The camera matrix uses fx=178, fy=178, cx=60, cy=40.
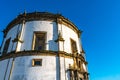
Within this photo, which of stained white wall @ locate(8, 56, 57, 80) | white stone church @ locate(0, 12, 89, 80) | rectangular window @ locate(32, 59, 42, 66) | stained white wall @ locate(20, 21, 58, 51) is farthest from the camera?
stained white wall @ locate(20, 21, 58, 51)

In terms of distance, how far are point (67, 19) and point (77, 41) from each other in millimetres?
3724

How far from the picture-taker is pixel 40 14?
26.1 m

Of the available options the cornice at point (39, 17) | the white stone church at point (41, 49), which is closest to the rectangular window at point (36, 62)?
the white stone church at point (41, 49)

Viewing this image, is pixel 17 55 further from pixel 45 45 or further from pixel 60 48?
pixel 60 48

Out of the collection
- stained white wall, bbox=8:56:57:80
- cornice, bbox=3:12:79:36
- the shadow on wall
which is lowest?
stained white wall, bbox=8:56:57:80

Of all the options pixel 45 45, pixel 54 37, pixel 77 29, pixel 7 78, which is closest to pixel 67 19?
pixel 77 29

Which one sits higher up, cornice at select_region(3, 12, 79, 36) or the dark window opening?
cornice at select_region(3, 12, 79, 36)

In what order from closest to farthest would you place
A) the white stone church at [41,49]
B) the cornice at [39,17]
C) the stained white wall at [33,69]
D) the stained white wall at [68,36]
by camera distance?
the stained white wall at [33,69] < the white stone church at [41,49] < the stained white wall at [68,36] < the cornice at [39,17]

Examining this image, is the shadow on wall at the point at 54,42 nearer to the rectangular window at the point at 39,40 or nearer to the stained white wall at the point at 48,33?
the stained white wall at the point at 48,33

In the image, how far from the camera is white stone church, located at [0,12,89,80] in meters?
20.7

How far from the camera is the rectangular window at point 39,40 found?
2325cm

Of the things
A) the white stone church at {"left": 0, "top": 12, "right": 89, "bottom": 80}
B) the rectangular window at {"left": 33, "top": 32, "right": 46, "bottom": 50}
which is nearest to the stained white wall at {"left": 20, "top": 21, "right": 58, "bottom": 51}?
the white stone church at {"left": 0, "top": 12, "right": 89, "bottom": 80}

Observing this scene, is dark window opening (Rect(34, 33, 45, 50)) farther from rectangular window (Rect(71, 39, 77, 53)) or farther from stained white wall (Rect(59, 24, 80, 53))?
rectangular window (Rect(71, 39, 77, 53))

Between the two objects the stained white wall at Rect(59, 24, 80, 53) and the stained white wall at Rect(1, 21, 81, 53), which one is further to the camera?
the stained white wall at Rect(59, 24, 80, 53)
